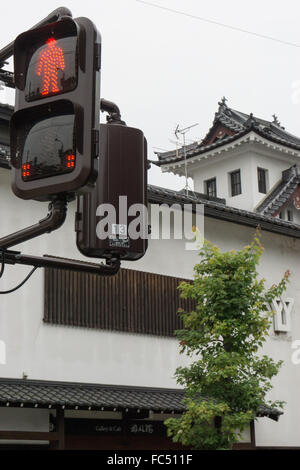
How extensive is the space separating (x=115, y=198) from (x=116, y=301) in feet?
49.2

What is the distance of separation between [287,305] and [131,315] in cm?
650

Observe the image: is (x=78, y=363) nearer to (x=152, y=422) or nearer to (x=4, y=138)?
(x=152, y=422)

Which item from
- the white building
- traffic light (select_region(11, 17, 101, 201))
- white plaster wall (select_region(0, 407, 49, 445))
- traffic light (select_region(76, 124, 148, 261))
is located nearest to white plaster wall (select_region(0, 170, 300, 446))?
the white building

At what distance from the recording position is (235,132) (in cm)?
3772

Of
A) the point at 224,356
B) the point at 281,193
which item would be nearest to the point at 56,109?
the point at 224,356

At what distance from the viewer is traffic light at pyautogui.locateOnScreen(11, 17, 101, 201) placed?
3287 mm

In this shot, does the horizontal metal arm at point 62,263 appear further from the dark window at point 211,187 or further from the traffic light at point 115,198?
the dark window at point 211,187

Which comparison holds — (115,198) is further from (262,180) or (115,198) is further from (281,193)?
(262,180)

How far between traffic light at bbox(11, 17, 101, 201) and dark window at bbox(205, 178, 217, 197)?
34.9 metres

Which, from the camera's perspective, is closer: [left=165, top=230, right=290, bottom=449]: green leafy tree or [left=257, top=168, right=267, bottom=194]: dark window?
[left=165, top=230, right=290, bottom=449]: green leafy tree

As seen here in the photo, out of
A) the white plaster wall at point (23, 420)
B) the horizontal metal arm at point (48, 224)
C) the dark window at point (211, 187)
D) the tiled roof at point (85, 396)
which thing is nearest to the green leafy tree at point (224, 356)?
the tiled roof at point (85, 396)

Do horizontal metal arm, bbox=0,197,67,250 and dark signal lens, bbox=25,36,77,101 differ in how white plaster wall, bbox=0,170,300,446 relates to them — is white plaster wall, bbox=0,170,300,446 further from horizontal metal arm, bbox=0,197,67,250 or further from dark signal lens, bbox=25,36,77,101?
dark signal lens, bbox=25,36,77,101

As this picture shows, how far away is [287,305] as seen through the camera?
23.6 meters

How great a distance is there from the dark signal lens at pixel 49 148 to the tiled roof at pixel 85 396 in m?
12.3
